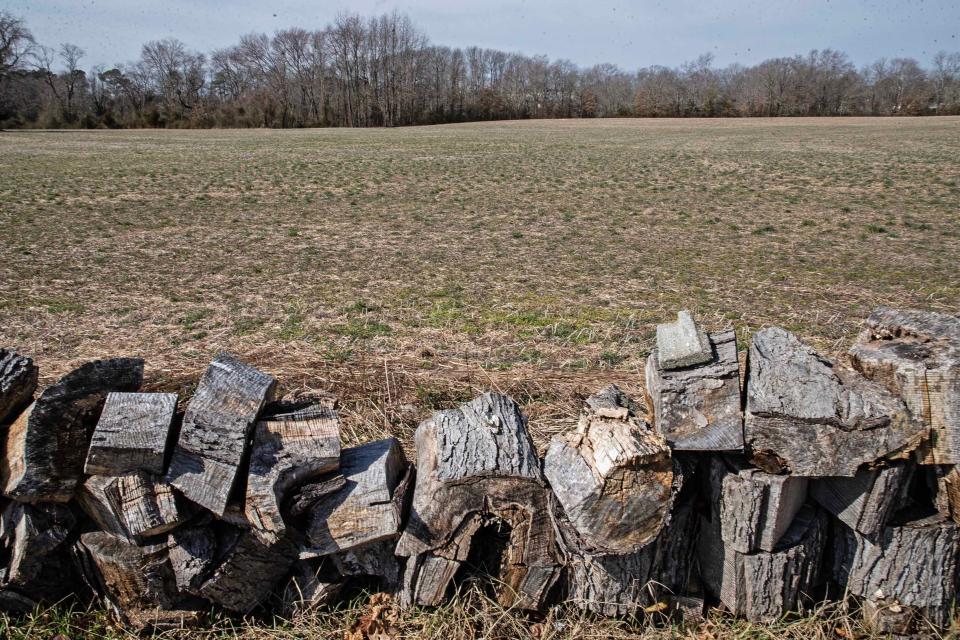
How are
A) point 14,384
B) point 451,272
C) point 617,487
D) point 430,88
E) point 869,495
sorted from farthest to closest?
point 430,88 → point 451,272 → point 14,384 → point 869,495 → point 617,487

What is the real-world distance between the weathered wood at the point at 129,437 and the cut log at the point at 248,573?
44cm

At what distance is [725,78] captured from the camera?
101125 millimetres

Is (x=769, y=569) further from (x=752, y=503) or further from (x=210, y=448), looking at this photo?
(x=210, y=448)

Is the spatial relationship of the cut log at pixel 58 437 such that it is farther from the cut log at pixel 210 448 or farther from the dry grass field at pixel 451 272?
the dry grass field at pixel 451 272

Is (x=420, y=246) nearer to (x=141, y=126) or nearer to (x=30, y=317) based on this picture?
(x=30, y=317)

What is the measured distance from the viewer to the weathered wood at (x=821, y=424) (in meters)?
2.23

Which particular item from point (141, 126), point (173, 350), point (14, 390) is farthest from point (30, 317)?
point (141, 126)

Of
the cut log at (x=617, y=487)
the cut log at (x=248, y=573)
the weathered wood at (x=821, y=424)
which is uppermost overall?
the weathered wood at (x=821, y=424)

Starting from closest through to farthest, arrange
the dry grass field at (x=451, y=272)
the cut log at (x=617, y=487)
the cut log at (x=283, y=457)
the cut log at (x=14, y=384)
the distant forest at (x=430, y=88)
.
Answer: the cut log at (x=617, y=487) < the cut log at (x=283, y=457) < the cut log at (x=14, y=384) < the dry grass field at (x=451, y=272) < the distant forest at (x=430, y=88)

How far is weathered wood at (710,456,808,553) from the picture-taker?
232cm

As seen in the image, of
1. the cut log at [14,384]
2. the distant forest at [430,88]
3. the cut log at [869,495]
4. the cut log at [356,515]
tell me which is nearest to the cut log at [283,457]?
the cut log at [356,515]

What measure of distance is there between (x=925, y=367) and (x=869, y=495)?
Result: 0.50 metres

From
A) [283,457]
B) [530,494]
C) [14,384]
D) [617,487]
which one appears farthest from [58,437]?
[617,487]

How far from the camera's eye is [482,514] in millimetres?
2400
